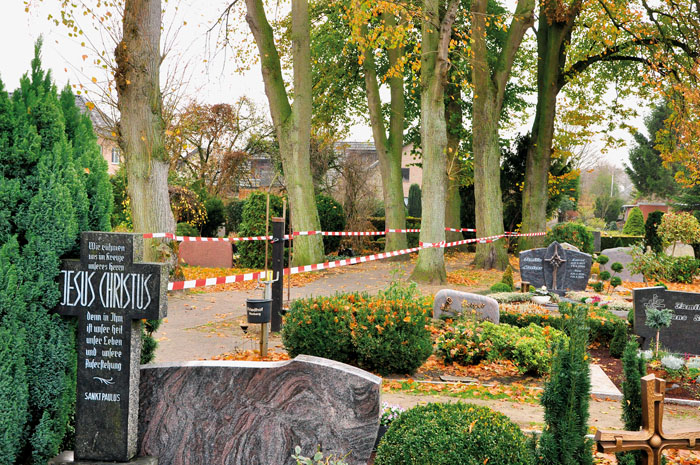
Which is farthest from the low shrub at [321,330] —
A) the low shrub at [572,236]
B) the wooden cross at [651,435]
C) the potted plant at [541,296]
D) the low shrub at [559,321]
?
the low shrub at [572,236]

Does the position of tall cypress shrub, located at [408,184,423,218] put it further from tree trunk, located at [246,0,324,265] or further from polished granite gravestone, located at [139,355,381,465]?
polished granite gravestone, located at [139,355,381,465]

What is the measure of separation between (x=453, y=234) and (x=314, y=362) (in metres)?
24.0

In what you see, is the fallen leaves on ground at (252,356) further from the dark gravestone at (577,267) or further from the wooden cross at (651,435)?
the dark gravestone at (577,267)

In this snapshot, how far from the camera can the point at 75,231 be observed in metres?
4.26

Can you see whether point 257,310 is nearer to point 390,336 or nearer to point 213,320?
point 390,336

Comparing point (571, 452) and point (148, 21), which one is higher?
point (148, 21)

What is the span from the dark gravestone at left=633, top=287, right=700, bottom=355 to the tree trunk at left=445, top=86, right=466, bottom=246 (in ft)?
51.0

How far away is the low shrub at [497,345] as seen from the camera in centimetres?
785

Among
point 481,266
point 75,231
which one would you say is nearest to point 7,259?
point 75,231

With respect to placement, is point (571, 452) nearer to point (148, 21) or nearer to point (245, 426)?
point (245, 426)

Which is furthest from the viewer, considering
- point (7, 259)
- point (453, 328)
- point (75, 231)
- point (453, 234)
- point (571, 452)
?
point (453, 234)

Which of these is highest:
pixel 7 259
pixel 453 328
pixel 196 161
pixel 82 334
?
pixel 196 161

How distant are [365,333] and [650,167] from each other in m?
49.2

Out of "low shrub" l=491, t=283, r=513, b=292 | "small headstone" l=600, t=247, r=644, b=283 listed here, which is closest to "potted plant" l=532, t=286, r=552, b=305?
"low shrub" l=491, t=283, r=513, b=292
